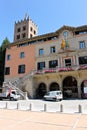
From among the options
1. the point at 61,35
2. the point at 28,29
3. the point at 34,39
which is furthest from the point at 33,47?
the point at 28,29

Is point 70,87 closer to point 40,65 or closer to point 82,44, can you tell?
point 40,65

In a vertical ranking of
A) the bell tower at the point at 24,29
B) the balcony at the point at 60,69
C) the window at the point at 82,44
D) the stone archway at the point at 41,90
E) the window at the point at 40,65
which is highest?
the bell tower at the point at 24,29

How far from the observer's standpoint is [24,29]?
57.4 metres

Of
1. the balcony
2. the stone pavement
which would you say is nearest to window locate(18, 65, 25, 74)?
the balcony

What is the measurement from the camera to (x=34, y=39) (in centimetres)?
3375

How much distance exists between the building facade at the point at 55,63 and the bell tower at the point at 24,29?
22999 mm

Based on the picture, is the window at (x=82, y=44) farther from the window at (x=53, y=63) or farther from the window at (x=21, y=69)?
the window at (x=21, y=69)

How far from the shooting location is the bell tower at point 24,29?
56.0 meters

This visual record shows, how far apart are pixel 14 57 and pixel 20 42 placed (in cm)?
408

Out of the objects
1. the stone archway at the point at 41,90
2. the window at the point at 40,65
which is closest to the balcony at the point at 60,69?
the window at the point at 40,65

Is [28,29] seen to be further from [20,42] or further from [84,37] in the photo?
[84,37]

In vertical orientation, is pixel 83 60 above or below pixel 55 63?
above

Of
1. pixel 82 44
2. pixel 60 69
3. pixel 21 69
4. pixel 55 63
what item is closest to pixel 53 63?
pixel 55 63

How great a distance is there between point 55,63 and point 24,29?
3273cm
